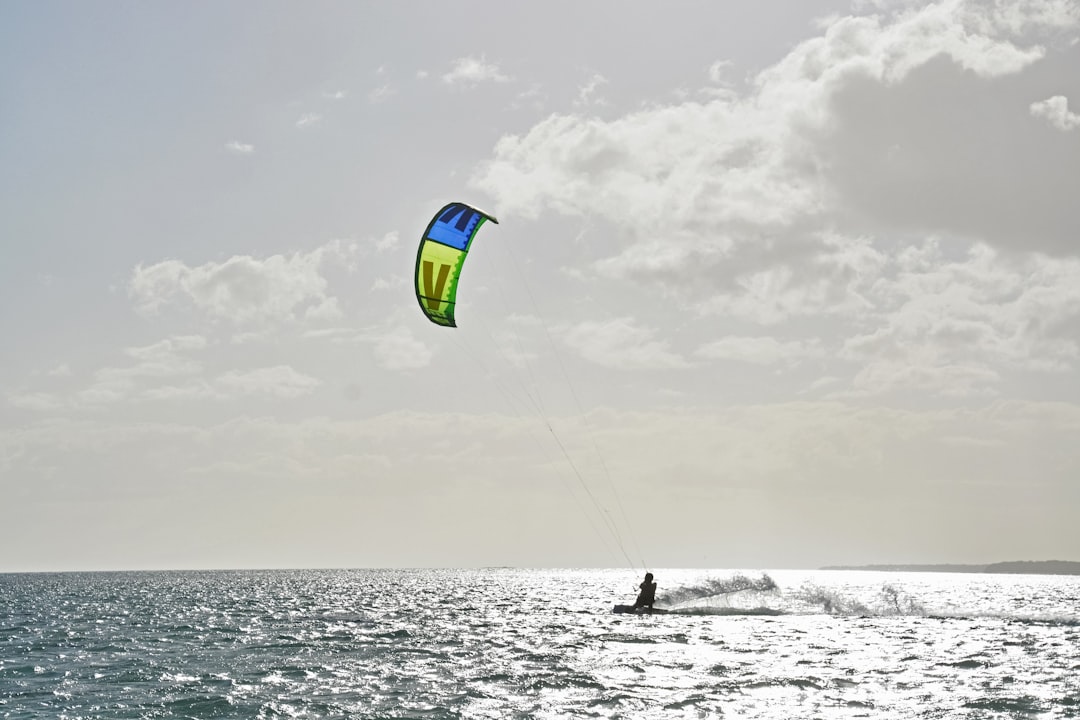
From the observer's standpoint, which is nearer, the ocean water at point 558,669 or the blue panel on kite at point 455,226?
the ocean water at point 558,669

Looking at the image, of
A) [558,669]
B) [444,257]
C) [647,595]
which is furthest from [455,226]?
[647,595]

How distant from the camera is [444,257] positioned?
23.7 m

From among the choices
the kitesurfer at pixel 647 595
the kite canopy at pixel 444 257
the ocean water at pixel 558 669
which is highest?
the kite canopy at pixel 444 257

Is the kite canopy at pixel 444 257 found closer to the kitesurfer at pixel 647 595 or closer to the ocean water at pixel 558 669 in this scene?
the ocean water at pixel 558 669

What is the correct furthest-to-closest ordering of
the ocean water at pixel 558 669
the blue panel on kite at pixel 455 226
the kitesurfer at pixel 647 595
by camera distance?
1. the kitesurfer at pixel 647 595
2. the blue panel on kite at pixel 455 226
3. the ocean water at pixel 558 669

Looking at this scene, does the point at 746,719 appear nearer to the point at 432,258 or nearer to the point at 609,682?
the point at 609,682

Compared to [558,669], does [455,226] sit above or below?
above

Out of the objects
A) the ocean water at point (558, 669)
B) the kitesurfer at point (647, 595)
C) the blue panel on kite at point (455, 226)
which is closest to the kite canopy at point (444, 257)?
the blue panel on kite at point (455, 226)

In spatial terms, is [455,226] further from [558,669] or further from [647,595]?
[647,595]

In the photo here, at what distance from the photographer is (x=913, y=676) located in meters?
19.7

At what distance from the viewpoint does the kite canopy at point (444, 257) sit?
23359mm

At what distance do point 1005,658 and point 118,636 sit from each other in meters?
27.0

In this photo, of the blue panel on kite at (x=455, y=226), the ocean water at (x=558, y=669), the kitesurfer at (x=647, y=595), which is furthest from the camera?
the kitesurfer at (x=647, y=595)

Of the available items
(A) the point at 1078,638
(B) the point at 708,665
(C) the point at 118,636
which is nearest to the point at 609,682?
(B) the point at 708,665
